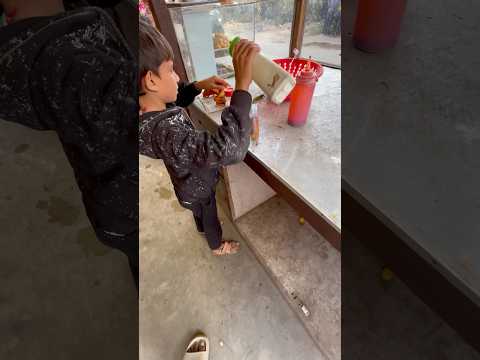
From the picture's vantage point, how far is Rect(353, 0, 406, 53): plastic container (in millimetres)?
174

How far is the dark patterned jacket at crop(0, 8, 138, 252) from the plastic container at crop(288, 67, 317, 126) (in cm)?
75

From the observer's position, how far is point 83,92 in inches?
7.0

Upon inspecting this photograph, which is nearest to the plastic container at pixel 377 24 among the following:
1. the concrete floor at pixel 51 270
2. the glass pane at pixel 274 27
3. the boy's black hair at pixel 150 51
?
the concrete floor at pixel 51 270

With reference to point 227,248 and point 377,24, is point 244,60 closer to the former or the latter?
point 377,24

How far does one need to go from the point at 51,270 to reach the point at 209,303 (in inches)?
52.9

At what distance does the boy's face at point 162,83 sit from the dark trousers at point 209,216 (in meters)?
0.56

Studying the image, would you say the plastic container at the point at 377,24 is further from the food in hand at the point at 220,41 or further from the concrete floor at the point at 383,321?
the food in hand at the point at 220,41

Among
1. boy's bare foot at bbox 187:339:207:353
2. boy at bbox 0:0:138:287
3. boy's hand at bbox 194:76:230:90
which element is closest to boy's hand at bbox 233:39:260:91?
boy's hand at bbox 194:76:230:90

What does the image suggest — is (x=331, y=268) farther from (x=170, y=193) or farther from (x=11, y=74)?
(x=11, y=74)

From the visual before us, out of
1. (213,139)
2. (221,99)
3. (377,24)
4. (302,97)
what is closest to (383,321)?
(377,24)

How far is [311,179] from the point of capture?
2.44 ft

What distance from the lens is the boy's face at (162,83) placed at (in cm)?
60

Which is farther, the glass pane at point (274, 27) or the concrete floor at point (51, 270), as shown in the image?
the glass pane at point (274, 27)

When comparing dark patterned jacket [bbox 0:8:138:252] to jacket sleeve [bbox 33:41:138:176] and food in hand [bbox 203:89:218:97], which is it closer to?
jacket sleeve [bbox 33:41:138:176]
